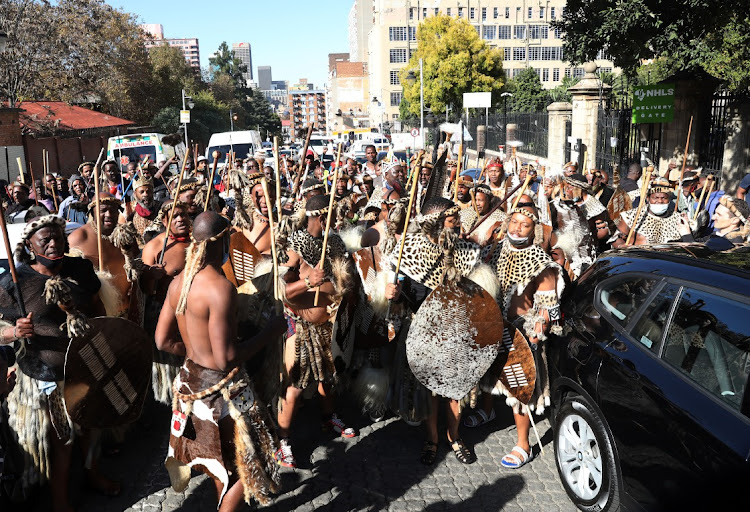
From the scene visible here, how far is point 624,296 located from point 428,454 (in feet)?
6.25

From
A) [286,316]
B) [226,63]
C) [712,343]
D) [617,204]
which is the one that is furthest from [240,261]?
[226,63]

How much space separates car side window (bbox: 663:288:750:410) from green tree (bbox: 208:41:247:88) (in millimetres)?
101834

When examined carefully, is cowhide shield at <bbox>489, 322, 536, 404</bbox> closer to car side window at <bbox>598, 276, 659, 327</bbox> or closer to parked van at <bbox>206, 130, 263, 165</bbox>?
car side window at <bbox>598, 276, 659, 327</bbox>

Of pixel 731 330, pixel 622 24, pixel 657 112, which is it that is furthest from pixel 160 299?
pixel 657 112

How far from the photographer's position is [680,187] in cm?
838

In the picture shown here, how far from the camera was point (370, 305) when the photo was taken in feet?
16.8

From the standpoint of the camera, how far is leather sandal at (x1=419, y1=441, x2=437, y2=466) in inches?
191

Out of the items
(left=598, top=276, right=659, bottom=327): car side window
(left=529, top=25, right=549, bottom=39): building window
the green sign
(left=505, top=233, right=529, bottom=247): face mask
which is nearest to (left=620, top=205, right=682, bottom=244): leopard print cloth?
(left=505, top=233, right=529, bottom=247): face mask

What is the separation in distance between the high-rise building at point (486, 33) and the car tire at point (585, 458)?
87.2 meters

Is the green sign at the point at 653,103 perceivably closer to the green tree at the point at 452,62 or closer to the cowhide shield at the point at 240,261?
the cowhide shield at the point at 240,261

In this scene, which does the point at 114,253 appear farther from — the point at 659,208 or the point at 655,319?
the point at 659,208

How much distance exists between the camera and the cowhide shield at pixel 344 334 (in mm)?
5000

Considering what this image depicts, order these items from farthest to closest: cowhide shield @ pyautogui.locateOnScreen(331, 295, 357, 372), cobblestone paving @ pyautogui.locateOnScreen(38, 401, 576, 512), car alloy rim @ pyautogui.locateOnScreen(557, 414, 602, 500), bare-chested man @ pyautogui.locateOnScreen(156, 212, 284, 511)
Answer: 1. cowhide shield @ pyautogui.locateOnScreen(331, 295, 357, 372)
2. cobblestone paving @ pyautogui.locateOnScreen(38, 401, 576, 512)
3. car alloy rim @ pyautogui.locateOnScreen(557, 414, 602, 500)
4. bare-chested man @ pyautogui.locateOnScreen(156, 212, 284, 511)

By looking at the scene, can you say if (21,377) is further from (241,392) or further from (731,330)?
(731,330)
